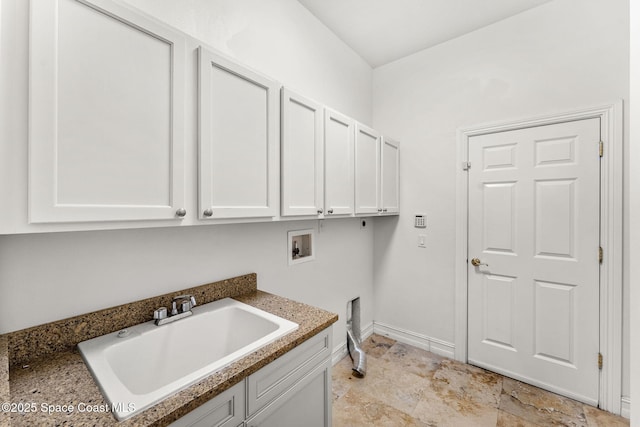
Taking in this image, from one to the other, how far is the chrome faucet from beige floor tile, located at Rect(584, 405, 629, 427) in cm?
258

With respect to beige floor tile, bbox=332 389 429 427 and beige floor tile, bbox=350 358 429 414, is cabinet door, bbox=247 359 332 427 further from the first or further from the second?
beige floor tile, bbox=350 358 429 414

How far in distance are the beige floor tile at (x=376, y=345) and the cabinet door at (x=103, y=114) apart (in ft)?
7.55

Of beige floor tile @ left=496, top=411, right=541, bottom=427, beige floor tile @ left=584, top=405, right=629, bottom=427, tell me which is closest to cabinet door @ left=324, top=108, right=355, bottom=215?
Answer: beige floor tile @ left=496, top=411, right=541, bottom=427

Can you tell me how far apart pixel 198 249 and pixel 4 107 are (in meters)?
0.89

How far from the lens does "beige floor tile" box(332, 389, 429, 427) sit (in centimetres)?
177

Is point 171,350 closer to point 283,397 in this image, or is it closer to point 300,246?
point 283,397

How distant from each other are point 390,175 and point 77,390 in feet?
8.02

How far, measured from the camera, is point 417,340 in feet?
8.82

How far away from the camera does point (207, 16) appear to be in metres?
1.44

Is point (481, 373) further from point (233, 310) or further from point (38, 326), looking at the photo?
point (38, 326)

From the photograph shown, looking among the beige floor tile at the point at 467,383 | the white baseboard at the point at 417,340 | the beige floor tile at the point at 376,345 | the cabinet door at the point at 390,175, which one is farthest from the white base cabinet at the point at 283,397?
the white baseboard at the point at 417,340

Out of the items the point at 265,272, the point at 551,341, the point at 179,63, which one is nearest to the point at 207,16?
the point at 179,63

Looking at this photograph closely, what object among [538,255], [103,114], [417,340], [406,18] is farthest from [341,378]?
[406,18]

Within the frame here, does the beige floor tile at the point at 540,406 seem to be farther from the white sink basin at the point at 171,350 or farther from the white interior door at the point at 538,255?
the white sink basin at the point at 171,350
